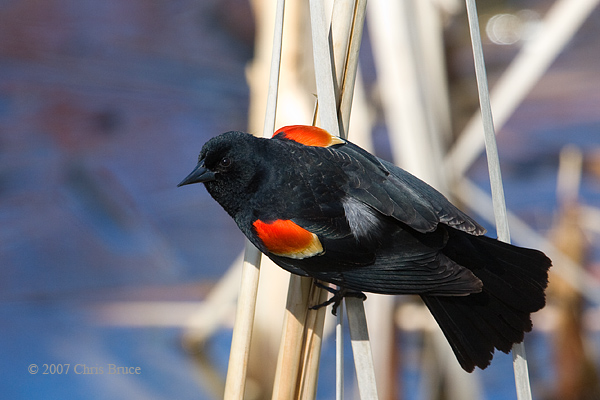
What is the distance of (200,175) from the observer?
3.52ft

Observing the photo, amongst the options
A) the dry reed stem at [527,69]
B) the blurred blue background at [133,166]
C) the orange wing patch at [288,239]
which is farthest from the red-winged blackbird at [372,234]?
the blurred blue background at [133,166]

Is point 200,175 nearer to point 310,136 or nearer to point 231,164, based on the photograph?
point 231,164

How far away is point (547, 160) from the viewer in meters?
2.84

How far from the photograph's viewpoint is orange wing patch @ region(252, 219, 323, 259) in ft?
3.35

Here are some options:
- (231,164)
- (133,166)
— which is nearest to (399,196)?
(231,164)

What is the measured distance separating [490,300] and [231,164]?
596 mm

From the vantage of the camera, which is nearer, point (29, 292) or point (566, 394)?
point (566, 394)

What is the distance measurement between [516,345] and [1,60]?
9.46 ft

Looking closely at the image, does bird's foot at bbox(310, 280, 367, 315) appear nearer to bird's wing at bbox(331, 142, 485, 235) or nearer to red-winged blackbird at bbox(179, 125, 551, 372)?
red-winged blackbird at bbox(179, 125, 551, 372)

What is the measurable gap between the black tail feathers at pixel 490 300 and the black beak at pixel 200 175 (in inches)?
20.1

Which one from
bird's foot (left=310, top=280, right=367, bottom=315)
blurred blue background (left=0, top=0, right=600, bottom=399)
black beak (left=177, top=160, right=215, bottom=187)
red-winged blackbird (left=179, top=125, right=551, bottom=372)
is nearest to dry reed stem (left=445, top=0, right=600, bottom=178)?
blurred blue background (left=0, top=0, right=600, bottom=399)

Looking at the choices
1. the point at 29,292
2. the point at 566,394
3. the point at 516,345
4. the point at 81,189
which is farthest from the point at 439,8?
the point at 29,292

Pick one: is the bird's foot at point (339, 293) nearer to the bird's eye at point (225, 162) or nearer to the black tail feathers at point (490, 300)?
the black tail feathers at point (490, 300)

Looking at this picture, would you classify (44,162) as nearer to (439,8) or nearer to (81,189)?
(81,189)
